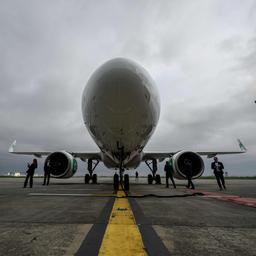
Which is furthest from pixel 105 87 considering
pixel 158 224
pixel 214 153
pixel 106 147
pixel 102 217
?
pixel 214 153

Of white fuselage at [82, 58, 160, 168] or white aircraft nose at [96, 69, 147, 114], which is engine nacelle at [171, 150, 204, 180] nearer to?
white fuselage at [82, 58, 160, 168]

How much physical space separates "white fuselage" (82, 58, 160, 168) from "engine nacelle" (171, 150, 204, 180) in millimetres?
4182

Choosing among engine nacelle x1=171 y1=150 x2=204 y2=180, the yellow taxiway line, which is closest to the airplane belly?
engine nacelle x1=171 y1=150 x2=204 y2=180

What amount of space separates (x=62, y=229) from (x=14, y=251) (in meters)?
0.91

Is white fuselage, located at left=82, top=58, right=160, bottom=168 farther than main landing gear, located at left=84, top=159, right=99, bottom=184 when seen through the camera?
No

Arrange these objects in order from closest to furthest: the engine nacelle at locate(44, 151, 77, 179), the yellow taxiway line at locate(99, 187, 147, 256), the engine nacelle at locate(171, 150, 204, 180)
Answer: the yellow taxiway line at locate(99, 187, 147, 256) < the engine nacelle at locate(171, 150, 204, 180) < the engine nacelle at locate(44, 151, 77, 179)

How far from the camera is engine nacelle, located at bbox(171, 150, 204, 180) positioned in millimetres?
14180

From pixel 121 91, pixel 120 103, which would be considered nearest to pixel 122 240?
pixel 121 91

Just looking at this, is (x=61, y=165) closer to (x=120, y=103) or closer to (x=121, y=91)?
(x=120, y=103)

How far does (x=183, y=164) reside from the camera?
47.5ft

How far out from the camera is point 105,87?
8.34 metres

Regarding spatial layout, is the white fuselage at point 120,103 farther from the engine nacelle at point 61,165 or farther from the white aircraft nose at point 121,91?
the engine nacelle at point 61,165

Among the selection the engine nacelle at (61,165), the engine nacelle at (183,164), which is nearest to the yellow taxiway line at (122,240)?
the engine nacelle at (183,164)

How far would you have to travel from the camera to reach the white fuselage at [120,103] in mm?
8305
